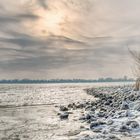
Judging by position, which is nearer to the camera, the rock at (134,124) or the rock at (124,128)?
the rock at (124,128)

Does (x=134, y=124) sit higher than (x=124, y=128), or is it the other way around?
(x=134, y=124)

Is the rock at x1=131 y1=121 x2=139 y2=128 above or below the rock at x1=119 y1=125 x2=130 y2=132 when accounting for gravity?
above

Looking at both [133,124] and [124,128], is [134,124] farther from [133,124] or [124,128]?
[124,128]

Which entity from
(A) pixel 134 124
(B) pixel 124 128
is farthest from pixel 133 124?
(B) pixel 124 128

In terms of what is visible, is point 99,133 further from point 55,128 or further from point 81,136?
point 55,128

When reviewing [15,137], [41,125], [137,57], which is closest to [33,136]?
[15,137]

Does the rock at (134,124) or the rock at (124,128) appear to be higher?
the rock at (134,124)

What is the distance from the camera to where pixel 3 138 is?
54.5 feet

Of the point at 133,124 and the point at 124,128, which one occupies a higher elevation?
the point at 133,124

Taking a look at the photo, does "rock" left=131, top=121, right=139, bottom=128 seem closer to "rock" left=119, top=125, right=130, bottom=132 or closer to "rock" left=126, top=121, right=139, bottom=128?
"rock" left=126, top=121, right=139, bottom=128

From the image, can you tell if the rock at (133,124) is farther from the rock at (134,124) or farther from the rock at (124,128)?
the rock at (124,128)

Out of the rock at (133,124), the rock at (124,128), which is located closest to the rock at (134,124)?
the rock at (133,124)

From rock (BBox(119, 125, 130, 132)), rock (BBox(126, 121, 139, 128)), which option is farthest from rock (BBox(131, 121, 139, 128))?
rock (BBox(119, 125, 130, 132))

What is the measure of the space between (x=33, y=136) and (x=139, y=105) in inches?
355
